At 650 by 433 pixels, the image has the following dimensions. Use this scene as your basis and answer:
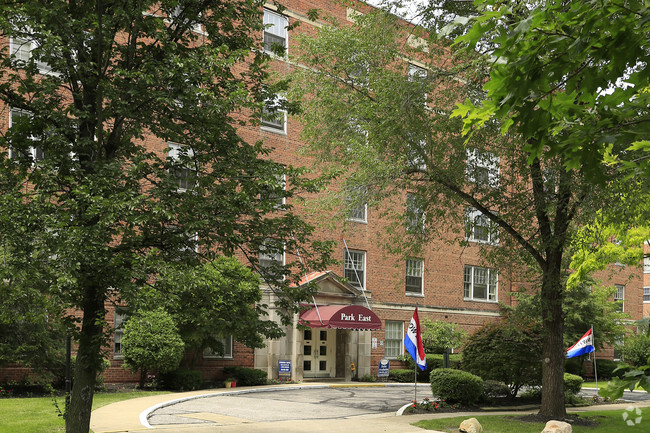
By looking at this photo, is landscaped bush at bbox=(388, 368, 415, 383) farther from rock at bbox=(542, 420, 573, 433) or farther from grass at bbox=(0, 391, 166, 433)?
rock at bbox=(542, 420, 573, 433)

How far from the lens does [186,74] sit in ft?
32.2

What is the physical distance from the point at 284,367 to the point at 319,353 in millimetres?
3814

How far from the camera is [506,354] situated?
21766 millimetres

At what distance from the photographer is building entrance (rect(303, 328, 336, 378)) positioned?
31.5 m

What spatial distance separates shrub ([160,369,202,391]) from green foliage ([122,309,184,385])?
937 millimetres

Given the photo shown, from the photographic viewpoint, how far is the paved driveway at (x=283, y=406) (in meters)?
16.5

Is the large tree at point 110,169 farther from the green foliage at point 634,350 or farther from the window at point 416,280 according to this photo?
the green foliage at point 634,350

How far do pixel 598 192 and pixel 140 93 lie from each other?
33.5ft

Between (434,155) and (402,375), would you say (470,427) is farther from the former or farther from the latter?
(402,375)

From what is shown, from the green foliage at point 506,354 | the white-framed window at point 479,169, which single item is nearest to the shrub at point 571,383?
the green foliage at point 506,354

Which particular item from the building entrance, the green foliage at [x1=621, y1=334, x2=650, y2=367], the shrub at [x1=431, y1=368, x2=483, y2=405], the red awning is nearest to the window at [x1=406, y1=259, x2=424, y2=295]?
the building entrance

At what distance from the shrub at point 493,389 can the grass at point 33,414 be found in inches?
452

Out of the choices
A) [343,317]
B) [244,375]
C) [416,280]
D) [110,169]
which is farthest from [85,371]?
[416,280]

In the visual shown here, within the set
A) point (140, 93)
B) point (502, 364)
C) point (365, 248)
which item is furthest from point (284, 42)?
point (140, 93)
